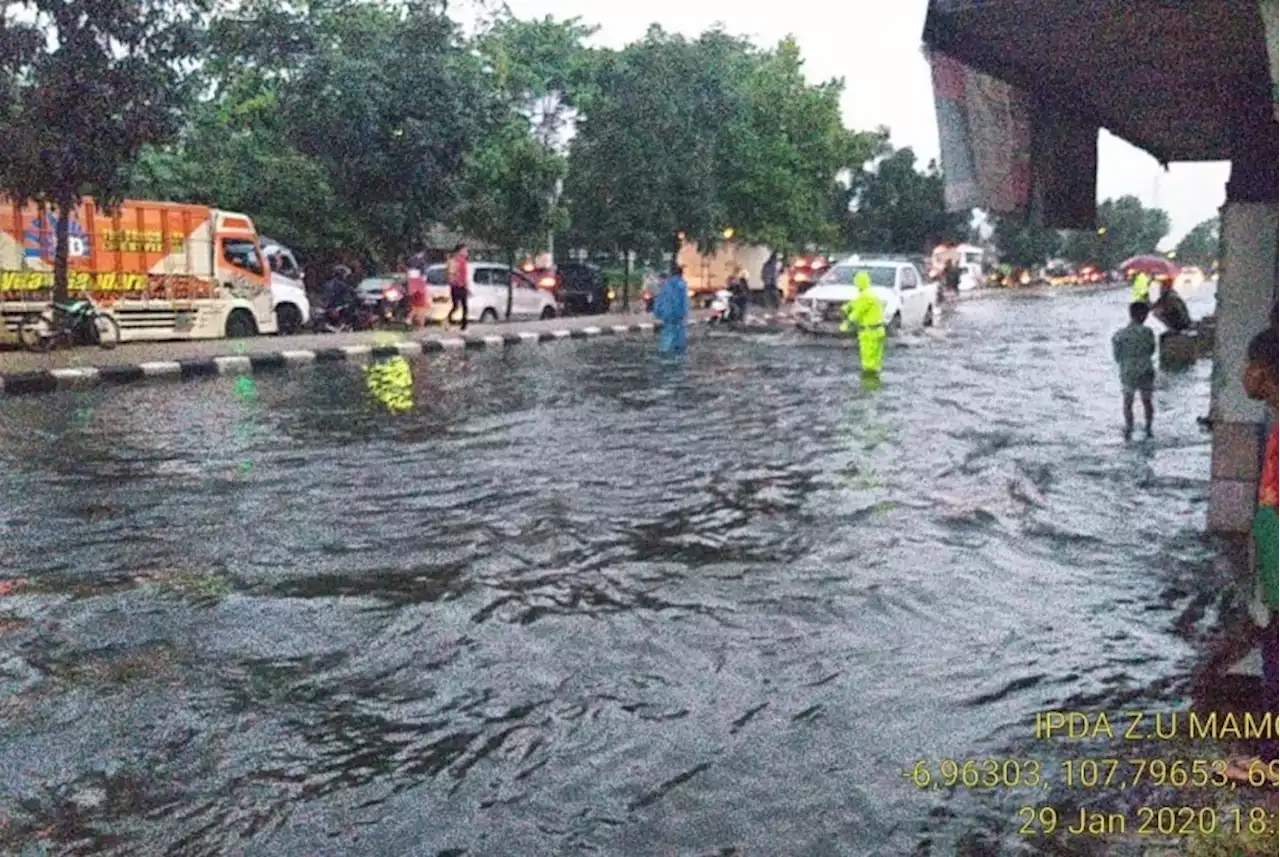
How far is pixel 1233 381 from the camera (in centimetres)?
810

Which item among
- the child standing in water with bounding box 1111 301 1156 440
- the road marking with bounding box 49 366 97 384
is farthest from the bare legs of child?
the road marking with bounding box 49 366 97 384

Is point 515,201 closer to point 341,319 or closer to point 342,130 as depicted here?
point 342,130

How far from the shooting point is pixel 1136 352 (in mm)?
12266

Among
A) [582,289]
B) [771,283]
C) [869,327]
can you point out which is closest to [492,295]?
[582,289]

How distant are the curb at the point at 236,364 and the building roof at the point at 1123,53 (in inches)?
551

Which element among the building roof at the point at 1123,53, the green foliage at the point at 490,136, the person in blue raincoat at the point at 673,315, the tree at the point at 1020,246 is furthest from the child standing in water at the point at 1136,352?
the tree at the point at 1020,246

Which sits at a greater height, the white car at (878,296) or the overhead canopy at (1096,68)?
the overhead canopy at (1096,68)

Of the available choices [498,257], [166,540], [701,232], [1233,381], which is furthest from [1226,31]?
[498,257]

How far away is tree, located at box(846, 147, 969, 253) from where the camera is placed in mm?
66062

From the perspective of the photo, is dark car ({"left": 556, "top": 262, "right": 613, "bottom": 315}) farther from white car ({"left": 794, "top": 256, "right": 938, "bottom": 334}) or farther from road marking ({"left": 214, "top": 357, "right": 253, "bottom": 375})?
road marking ({"left": 214, "top": 357, "right": 253, "bottom": 375})

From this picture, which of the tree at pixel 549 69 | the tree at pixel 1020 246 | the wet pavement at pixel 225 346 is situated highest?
→ the tree at pixel 549 69

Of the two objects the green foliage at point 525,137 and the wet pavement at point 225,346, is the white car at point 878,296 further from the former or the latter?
the green foliage at point 525,137

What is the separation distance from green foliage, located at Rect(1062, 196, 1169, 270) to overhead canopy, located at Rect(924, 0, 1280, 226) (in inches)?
3726

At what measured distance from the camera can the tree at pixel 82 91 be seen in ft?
63.3
